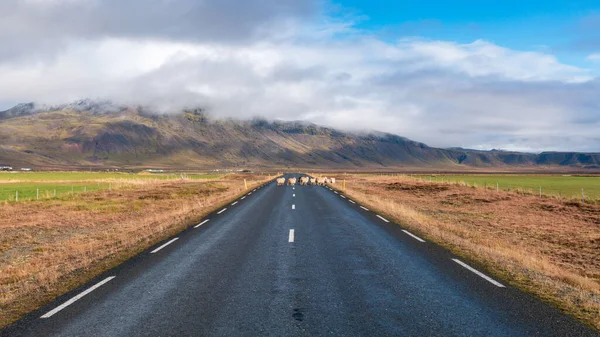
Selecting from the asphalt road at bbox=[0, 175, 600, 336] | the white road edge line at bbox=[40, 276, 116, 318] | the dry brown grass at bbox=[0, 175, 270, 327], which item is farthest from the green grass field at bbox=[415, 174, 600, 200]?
the white road edge line at bbox=[40, 276, 116, 318]

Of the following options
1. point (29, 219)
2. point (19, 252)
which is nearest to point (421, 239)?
point (19, 252)

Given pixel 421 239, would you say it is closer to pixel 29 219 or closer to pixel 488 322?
pixel 488 322

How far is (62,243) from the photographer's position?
1451cm

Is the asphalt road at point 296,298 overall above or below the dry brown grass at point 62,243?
above

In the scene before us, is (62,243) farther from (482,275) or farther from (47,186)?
(47,186)

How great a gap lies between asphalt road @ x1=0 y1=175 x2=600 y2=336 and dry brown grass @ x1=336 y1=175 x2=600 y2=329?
2.23 feet

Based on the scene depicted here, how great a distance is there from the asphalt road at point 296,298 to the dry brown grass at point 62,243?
0.69 m

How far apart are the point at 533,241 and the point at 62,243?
1722 cm

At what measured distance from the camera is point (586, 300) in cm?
742

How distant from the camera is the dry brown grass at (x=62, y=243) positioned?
8.24 m

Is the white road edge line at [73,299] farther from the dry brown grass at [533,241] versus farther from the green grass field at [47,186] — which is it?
the green grass field at [47,186]

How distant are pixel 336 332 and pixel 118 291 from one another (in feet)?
14.0

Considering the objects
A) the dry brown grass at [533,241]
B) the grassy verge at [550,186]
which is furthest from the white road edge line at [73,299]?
the grassy verge at [550,186]

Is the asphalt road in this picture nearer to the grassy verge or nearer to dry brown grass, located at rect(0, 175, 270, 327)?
dry brown grass, located at rect(0, 175, 270, 327)
